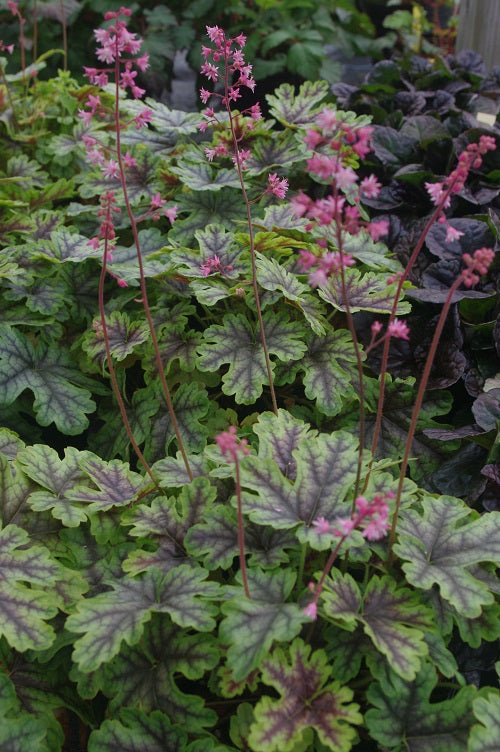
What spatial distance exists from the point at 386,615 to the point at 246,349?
0.82m

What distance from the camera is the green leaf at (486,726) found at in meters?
1.12

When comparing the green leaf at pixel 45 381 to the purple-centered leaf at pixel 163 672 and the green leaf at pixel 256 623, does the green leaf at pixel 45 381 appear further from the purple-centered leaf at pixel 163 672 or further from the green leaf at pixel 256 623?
the green leaf at pixel 256 623

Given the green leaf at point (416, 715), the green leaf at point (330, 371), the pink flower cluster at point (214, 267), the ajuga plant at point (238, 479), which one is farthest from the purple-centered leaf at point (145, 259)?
the green leaf at point (416, 715)

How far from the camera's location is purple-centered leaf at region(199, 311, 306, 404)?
5.87ft

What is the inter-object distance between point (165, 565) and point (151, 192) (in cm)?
141

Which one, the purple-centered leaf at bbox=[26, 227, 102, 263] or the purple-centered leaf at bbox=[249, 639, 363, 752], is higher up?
the purple-centered leaf at bbox=[26, 227, 102, 263]

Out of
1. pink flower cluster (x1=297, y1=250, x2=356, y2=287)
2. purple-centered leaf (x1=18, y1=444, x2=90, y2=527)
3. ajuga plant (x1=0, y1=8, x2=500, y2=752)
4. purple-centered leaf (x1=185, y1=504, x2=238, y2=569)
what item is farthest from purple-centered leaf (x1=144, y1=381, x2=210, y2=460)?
pink flower cluster (x1=297, y1=250, x2=356, y2=287)

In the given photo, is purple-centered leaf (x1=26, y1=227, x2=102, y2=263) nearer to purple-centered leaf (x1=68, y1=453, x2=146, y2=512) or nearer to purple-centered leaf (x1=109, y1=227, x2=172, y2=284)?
purple-centered leaf (x1=109, y1=227, x2=172, y2=284)

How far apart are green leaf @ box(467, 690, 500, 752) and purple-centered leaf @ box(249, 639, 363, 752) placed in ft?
0.59

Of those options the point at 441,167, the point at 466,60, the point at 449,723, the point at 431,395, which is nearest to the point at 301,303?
the point at 431,395

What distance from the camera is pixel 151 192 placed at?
7.84 feet

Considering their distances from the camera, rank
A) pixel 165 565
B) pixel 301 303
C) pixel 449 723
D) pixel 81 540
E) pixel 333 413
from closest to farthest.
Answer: pixel 449 723 < pixel 165 565 < pixel 81 540 < pixel 333 413 < pixel 301 303

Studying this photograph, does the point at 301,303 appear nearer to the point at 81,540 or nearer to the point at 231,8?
the point at 81,540

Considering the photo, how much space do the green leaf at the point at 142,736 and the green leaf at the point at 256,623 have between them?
0.21 meters
